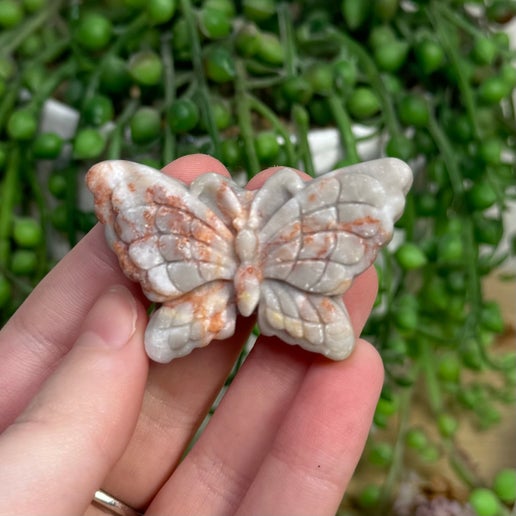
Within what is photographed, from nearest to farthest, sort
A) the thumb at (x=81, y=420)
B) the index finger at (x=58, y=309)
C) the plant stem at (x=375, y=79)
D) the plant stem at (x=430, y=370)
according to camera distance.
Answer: the thumb at (x=81, y=420)
the index finger at (x=58, y=309)
the plant stem at (x=375, y=79)
the plant stem at (x=430, y=370)

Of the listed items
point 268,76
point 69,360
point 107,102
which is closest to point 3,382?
point 69,360

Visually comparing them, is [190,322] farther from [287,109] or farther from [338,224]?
[287,109]

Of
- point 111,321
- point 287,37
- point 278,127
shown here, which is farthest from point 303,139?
point 111,321

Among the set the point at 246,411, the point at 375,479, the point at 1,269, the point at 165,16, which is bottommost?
the point at 375,479

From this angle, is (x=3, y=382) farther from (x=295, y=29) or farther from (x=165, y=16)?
(x=295, y=29)

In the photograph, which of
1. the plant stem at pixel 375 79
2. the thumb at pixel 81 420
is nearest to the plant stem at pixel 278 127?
the plant stem at pixel 375 79

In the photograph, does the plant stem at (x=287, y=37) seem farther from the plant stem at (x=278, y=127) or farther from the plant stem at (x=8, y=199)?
the plant stem at (x=8, y=199)
